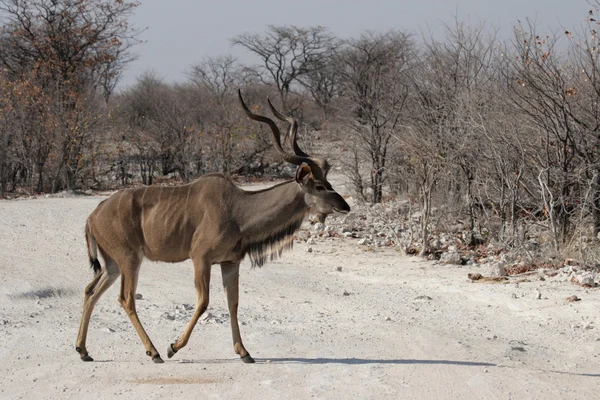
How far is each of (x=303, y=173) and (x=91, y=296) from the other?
5.28 ft

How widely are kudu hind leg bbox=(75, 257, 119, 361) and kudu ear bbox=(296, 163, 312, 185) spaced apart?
136 centimetres

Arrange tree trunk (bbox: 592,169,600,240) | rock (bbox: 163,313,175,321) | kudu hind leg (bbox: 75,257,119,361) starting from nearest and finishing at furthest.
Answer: kudu hind leg (bbox: 75,257,119,361) < rock (bbox: 163,313,175,321) < tree trunk (bbox: 592,169,600,240)

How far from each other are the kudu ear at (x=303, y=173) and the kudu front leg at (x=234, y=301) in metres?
0.69

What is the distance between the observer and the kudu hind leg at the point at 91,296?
513 centimetres

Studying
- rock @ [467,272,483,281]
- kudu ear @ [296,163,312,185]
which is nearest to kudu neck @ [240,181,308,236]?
kudu ear @ [296,163,312,185]

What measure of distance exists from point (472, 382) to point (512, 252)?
4.52 meters

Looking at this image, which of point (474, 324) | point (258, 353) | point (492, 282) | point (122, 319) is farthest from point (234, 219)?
point (492, 282)

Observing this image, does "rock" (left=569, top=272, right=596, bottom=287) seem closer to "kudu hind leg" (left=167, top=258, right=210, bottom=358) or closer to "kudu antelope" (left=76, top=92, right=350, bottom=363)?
"kudu antelope" (left=76, top=92, right=350, bottom=363)

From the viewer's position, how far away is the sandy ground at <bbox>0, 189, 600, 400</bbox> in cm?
467

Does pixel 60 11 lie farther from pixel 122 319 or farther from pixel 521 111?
pixel 122 319

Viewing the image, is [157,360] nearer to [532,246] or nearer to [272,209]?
[272,209]

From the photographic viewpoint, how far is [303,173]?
5.22 m

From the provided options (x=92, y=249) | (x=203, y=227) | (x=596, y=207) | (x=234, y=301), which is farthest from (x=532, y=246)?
(x=92, y=249)

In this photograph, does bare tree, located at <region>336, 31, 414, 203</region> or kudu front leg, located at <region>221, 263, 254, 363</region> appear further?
bare tree, located at <region>336, 31, 414, 203</region>
